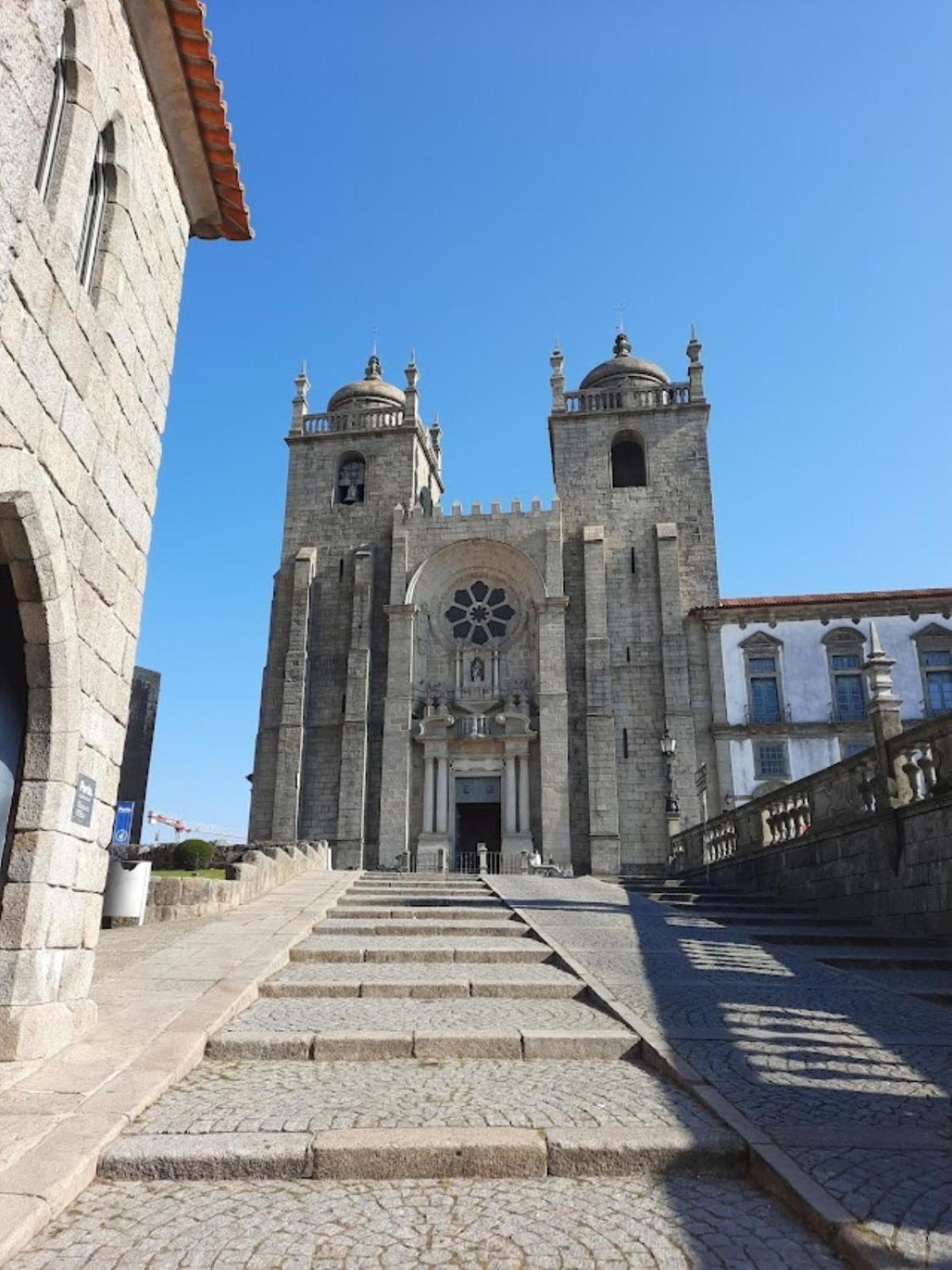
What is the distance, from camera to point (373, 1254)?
251cm

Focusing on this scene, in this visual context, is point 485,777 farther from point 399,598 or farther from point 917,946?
point 917,946

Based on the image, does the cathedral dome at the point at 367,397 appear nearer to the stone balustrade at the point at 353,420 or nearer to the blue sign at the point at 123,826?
the stone balustrade at the point at 353,420

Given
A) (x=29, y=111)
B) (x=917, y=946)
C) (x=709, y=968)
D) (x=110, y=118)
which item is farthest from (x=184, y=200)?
(x=917, y=946)

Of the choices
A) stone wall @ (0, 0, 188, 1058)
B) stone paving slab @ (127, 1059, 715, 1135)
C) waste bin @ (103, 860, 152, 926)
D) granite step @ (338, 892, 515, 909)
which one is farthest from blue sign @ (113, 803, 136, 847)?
stone paving slab @ (127, 1059, 715, 1135)

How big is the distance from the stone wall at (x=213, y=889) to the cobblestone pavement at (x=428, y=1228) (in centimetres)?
693

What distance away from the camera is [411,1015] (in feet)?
18.0

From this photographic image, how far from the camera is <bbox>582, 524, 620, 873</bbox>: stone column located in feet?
79.3

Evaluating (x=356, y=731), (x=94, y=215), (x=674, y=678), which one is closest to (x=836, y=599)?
(x=674, y=678)

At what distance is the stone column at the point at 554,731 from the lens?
80.2ft

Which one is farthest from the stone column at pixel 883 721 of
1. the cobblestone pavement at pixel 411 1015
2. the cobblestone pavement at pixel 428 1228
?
the cobblestone pavement at pixel 428 1228

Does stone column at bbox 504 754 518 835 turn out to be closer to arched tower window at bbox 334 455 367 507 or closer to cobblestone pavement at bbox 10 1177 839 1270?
arched tower window at bbox 334 455 367 507

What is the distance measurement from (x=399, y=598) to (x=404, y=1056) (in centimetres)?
2318

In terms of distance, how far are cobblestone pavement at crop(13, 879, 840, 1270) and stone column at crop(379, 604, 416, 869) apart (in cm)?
2058

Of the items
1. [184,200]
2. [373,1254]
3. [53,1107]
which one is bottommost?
[373,1254]
